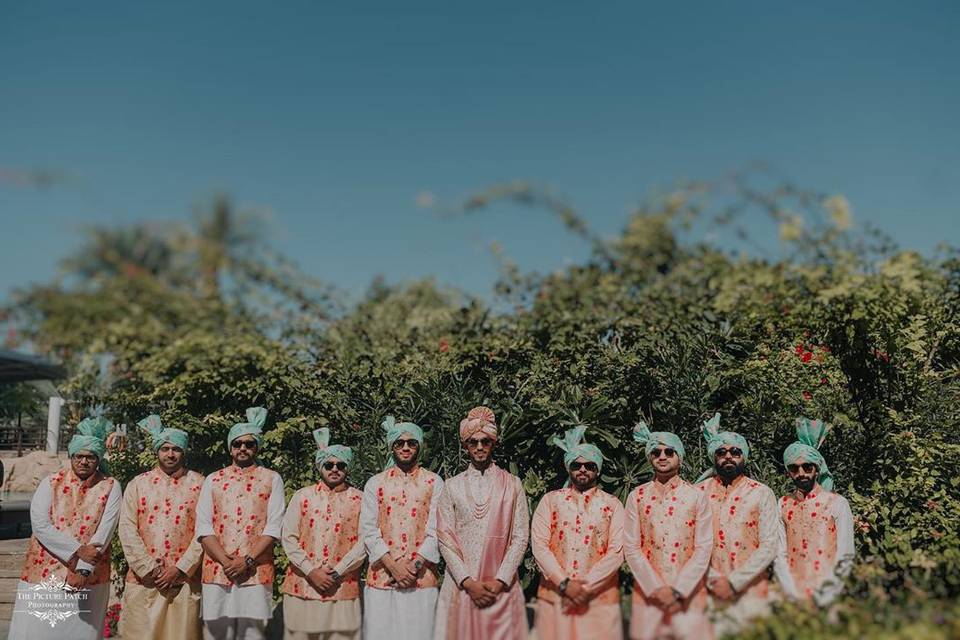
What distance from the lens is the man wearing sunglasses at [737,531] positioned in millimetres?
4891

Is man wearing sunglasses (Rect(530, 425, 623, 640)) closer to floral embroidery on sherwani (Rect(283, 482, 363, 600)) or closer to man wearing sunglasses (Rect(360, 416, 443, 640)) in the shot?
man wearing sunglasses (Rect(360, 416, 443, 640))

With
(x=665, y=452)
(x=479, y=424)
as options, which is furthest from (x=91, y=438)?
(x=665, y=452)

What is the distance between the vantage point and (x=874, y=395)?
21.3ft

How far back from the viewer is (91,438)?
238 inches

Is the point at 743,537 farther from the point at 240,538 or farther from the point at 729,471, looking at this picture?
the point at 240,538

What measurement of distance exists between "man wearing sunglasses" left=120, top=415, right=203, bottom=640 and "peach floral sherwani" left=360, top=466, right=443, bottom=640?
1344 millimetres

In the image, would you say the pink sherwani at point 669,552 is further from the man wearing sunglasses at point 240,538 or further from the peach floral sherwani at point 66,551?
the peach floral sherwani at point 66,551

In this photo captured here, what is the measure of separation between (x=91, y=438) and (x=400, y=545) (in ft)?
8.30

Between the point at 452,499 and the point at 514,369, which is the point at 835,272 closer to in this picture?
the point at 514,369

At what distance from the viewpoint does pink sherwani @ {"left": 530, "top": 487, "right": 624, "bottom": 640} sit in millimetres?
5012

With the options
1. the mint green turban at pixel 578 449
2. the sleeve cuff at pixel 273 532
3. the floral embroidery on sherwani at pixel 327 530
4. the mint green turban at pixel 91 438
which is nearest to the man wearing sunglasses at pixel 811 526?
the mint green turban at pixel 578 449

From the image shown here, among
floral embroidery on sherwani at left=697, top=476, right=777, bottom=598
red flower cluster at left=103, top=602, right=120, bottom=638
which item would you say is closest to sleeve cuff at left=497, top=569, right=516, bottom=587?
floral embroidery on sherwani at left=697, top=476, right=777, bottom=598

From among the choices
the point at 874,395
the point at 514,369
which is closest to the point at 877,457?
the point at 874,395

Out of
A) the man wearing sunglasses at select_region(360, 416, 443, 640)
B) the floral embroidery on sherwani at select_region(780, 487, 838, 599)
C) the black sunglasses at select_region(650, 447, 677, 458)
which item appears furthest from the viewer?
the man wearing sunglasses at select_region(360, 416, 443, 640)
